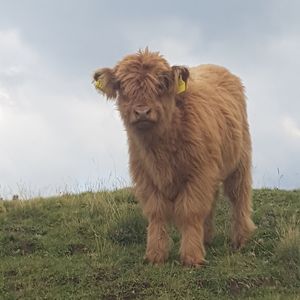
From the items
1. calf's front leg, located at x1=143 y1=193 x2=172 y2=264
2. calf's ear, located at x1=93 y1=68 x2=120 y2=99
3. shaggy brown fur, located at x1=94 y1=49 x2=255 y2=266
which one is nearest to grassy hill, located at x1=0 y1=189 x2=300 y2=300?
calf's front leg, located at x1=143 y1=193 x2=172 y2=264

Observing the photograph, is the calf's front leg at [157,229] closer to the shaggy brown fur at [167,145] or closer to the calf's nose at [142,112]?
the shaggy brown fur at [167,145]

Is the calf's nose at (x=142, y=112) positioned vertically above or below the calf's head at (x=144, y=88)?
below

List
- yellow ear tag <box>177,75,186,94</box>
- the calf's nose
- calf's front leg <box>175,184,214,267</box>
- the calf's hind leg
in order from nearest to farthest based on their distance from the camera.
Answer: the calf's nose, calf's front leg <box>175,184,214,267</box>, yellow ear tag <box>177,75,186,94</box>, the calf's hind leg

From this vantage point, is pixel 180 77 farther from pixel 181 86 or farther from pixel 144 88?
pixel 144 88

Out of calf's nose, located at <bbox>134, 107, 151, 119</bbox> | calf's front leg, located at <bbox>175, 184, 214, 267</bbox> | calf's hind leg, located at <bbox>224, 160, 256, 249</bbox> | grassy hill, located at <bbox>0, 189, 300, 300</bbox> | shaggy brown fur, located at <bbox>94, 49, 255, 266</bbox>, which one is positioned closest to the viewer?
grassy hill, located at <bbox>0, 189, 300, 300</bbox>

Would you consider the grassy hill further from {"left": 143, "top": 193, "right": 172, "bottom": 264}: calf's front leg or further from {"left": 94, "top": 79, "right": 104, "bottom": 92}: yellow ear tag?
{"left": 94, "top": 79, "right": 104, "bottom": 92}: yellow ear tag

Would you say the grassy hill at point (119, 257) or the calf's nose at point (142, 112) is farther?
the calf's nose at point (142, 112)

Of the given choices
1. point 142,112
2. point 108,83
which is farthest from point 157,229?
point 108,83

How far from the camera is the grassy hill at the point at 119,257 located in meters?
6.83

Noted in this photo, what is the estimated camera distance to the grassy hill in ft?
22.4

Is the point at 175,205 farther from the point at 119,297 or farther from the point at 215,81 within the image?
the point at 215,81

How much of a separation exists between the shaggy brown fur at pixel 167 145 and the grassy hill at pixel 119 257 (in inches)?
16.2

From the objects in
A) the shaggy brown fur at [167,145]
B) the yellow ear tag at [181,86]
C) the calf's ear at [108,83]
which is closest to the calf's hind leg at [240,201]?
the shaggy brown fur at [167,145]

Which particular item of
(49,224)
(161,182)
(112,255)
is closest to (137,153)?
(161,182)
